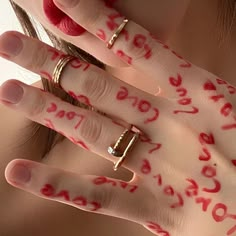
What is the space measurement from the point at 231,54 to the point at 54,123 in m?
0.40

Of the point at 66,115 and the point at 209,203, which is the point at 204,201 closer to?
the point at 209,203

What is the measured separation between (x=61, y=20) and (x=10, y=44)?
0.34 ft

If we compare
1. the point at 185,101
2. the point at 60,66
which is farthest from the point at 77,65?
the point at 185,101

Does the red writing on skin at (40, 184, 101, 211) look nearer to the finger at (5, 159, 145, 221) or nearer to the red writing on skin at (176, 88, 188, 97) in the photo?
the finger at (5, 159, 145, 221)

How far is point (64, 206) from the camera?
0.83m

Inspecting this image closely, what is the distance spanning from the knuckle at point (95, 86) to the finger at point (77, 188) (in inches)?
3.5

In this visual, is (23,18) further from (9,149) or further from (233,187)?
(233,187)

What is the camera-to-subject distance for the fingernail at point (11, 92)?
0.57 metres

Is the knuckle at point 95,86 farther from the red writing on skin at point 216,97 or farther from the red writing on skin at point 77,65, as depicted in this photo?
the red writing on skin at point 216,97

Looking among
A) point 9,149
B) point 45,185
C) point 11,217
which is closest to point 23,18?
point 9,149

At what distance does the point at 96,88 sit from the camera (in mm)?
592

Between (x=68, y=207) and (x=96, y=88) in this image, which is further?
(x=68, y=207)

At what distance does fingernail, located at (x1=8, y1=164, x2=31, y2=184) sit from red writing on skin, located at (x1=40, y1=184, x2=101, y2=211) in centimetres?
2

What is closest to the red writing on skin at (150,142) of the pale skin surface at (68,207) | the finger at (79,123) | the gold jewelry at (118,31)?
the finger at (79,123)
